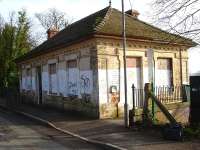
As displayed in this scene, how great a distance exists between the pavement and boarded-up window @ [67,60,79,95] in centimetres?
185

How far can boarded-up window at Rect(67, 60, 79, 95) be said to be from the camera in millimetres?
19859

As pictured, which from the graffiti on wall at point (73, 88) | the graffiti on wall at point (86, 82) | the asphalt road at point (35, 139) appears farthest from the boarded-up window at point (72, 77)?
the asphalt road at point (35, 139)

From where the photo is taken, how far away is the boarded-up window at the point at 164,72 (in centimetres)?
2005

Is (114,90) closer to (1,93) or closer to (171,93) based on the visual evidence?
(171,93)

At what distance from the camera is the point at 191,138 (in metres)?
11.7

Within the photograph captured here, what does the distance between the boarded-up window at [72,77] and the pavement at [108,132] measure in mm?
1851

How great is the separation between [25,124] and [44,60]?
26.9 feet

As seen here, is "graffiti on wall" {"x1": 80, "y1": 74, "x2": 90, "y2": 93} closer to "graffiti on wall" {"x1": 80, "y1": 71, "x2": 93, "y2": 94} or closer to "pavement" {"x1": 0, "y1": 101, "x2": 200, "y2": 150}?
"graffiti on wall" {"x1": 80, "y1": 71, "x2": 93, "y2": 94}

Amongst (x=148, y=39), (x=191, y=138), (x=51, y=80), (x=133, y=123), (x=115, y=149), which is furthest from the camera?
(x=51, y=80)

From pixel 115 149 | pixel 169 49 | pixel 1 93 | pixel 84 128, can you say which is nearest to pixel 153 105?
pixel 84 128

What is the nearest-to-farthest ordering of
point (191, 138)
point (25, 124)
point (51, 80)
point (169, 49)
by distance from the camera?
point (191, 138) < point (25, 124) < point (169, 49) < point (51, 80)

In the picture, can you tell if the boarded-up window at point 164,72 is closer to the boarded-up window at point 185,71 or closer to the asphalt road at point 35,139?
the boarded-up window at point 185,71

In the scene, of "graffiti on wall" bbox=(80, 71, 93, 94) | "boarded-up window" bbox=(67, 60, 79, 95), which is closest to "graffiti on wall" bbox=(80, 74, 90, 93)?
"graffiti on wall" bbox=(80, 71, 93, 94)

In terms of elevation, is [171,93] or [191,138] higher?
[171,93]
